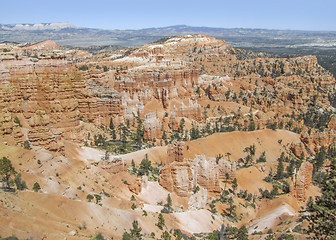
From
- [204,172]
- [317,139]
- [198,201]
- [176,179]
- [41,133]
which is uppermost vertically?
[41,133]

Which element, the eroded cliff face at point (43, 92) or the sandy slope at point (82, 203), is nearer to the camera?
the sandy slope at point (82, 203)

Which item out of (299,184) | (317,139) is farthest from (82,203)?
(317,139)

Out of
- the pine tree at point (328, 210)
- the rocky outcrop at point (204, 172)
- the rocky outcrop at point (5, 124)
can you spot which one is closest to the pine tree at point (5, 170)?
the rocky outcrop at point (5, 124)

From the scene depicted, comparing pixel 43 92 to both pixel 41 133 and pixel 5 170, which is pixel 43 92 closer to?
pixel 41 133

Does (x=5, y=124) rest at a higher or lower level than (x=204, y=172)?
higher

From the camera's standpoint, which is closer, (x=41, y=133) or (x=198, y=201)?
(x=41, y=133)

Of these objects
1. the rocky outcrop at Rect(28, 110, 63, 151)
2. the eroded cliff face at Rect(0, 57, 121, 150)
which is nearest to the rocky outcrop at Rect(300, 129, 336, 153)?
the eroded cliff face at Rect(0, 57, 121, 150)

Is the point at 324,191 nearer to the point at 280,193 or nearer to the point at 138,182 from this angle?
the point at 138,182

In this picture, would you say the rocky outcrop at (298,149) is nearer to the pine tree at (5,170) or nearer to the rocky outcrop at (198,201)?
the rocky outcrop at (198,201)

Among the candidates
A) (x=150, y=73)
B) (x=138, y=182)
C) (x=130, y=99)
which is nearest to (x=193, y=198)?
(x=138, y=182)
